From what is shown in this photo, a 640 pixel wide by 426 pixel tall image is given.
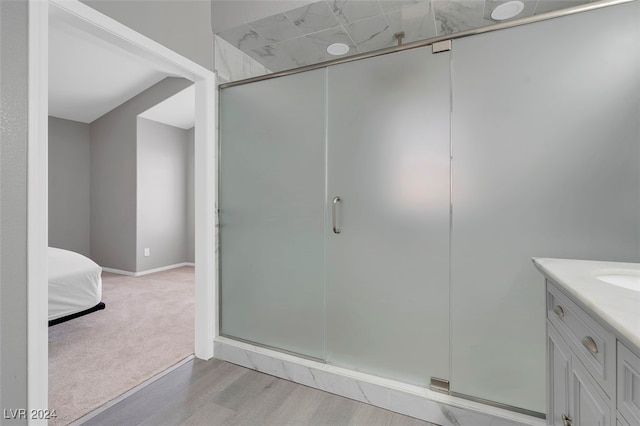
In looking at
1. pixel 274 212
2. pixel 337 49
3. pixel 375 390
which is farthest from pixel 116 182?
pixel 375 390

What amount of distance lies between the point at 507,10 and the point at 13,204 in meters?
2.76

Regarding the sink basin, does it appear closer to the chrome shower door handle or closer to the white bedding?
the chrome shower door handle

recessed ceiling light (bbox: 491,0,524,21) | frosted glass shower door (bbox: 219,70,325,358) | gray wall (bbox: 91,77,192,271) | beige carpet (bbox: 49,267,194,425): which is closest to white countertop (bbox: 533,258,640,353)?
frosted glass shower door (bbox: 219,70,325,358)

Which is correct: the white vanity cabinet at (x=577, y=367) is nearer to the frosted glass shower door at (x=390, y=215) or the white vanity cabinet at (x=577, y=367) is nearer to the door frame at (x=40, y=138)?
the frosted glass shower door at (x=390, y=215)

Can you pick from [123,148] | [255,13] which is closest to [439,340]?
[255,13]

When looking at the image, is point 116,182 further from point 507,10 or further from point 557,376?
point 557,376

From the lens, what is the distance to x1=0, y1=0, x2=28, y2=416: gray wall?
1239 mm

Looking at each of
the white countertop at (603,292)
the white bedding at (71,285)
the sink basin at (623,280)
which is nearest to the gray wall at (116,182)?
the white bedding at (71,285)

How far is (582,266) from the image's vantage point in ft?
3.68

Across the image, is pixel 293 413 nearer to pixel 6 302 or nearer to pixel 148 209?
pixel 6 302

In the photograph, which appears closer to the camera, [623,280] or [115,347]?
[623,280]

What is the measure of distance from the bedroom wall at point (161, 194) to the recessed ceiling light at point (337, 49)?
3.74 meters

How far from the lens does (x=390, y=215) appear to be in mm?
1738

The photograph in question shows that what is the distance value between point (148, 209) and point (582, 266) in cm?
539
